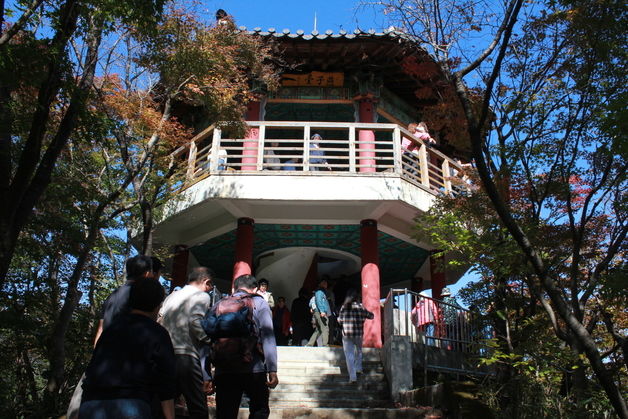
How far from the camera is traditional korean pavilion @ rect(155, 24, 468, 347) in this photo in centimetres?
1163

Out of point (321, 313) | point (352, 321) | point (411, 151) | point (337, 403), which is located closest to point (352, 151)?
point (411, 151)

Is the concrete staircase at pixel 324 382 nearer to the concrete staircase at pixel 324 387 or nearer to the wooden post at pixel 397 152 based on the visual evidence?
the concrete staircase at pixel 324 387

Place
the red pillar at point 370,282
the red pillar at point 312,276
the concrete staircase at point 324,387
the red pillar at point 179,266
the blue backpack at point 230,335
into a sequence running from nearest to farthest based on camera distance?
the blue backpack at point 230,335
the concrete staircase at point 324,387
the red pillar at point 370,282
the red pillar at point 179,266
the red pillar at point 312,276

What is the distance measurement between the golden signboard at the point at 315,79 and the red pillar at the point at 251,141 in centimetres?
96

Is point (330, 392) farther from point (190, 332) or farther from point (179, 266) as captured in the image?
point (179, 266)

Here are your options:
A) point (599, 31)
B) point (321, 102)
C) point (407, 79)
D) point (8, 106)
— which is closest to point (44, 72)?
point (8, 106)

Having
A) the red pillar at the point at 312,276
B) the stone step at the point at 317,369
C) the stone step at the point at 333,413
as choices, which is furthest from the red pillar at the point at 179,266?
the stone step at the point at 333,413

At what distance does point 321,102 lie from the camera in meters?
14.1

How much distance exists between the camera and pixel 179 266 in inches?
546

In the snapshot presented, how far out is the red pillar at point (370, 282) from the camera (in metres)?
11.3

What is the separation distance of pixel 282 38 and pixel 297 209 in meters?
3.98

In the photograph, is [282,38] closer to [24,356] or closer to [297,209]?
[297,209]

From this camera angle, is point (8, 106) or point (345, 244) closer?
point (8, 106)

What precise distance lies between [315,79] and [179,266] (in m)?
5.72
